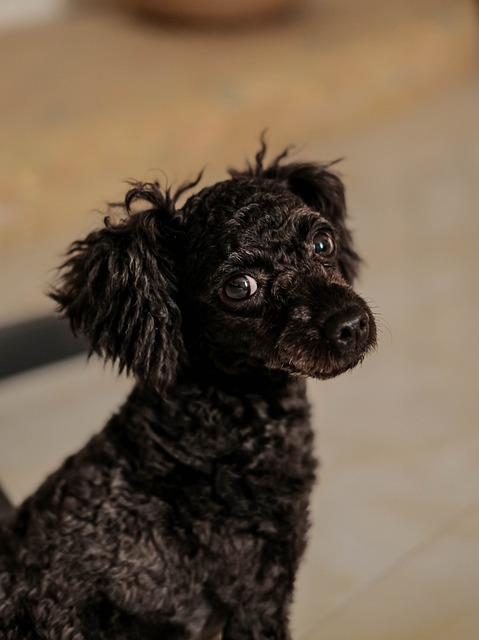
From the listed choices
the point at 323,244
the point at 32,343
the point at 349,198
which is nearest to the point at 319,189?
the point at 323,244

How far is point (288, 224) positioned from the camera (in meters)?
1.13

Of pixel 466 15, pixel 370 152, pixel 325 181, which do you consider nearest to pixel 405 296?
pixel 370 152

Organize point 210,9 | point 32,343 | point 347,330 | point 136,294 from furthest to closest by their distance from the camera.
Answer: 1. point 210,9
2. point 32,343
3. point 136,294
4. point 347,330

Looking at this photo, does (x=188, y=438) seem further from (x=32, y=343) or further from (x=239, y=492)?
(x=32, y=343)

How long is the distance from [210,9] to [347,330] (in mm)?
2677

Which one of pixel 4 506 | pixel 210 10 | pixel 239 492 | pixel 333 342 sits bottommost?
pixel 4 506

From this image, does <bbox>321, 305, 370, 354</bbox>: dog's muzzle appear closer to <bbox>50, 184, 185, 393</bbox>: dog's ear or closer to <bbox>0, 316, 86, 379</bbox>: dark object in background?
<bbox>50, 184, 185, 393</bbox>: dog's ear

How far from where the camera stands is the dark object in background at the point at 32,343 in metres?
1.93

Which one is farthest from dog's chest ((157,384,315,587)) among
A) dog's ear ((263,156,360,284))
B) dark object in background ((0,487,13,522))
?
dark object in background ((0,487,13,522))

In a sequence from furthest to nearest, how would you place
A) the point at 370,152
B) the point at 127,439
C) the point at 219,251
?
the point at 370,152 → the point at 127,439 → the point at 219,251

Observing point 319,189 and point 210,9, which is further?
point 210,9

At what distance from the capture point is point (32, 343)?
1944 millimetres

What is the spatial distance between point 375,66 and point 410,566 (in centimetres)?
231

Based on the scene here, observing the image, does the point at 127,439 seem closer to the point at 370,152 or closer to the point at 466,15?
the point at 370,152
